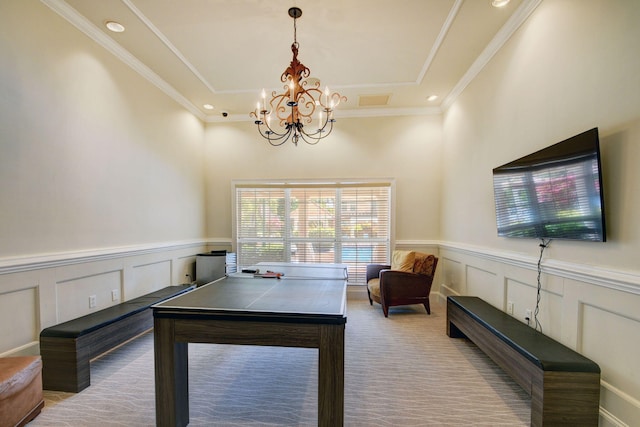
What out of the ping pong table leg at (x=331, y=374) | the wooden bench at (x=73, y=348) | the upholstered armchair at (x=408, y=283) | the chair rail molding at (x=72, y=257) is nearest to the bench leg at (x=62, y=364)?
the wooden bench at (x=73, y=348)

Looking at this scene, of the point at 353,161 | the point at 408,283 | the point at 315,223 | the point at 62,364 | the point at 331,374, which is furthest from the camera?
the point at 315,223

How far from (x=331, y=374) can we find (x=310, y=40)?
3.14 m

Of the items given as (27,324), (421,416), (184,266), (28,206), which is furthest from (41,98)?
(421,416)

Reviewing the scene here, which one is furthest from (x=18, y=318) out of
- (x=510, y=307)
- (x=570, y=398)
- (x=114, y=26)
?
(x=510, y=307)

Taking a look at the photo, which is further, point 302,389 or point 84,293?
point 84,293

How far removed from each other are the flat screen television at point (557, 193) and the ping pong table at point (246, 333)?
5.47ft

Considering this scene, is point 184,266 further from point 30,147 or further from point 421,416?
point 421,416

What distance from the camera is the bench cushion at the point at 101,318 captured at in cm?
224

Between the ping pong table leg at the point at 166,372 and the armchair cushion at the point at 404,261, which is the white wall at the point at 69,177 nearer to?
the ping pong table leg at the point at 166,372

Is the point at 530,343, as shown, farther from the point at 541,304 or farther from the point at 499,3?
the point at 499,3

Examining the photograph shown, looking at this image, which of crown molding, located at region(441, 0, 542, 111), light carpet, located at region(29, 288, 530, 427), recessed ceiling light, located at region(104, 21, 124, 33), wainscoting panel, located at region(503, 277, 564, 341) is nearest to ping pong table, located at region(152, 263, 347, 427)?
light carpet, located at region(29, 288, 530, 427)

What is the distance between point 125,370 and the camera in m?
2.53

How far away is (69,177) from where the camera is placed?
2.67 meters

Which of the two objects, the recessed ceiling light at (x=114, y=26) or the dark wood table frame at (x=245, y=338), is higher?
the recessed ceiling light at (x=114, y=26)
